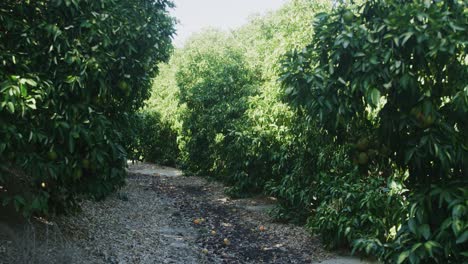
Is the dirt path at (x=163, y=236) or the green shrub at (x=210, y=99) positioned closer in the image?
the dirt path at (x=163, y=236)

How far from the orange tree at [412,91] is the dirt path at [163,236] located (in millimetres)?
3246

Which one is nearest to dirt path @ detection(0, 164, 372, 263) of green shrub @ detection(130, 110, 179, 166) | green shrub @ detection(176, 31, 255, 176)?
green shrub @ detection(176, 31, 255, 176)

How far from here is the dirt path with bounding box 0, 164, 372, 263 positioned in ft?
17.0

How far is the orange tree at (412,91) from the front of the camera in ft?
7.82

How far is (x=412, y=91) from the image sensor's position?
244 cm

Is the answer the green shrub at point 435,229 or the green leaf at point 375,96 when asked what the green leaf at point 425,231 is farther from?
the green leaf at point 375,96

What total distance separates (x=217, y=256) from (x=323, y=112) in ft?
13.7

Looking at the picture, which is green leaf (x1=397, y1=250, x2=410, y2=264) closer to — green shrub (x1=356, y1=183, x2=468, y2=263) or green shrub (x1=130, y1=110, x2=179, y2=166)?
green shrub (x1=356, y1=183, x2=468, y2=263)

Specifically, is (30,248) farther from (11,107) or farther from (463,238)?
(463,238)

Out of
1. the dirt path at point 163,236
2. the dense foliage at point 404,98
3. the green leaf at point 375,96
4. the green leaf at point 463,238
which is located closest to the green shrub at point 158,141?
the dirt path at point 163,236

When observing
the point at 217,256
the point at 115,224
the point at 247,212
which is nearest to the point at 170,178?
the point at 247,212

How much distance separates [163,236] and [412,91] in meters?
5.43

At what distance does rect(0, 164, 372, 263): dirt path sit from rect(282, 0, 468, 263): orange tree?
3.25 meters

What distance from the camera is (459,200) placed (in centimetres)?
239
